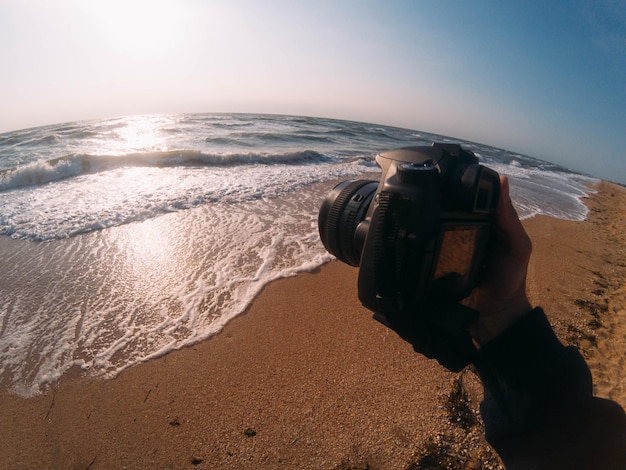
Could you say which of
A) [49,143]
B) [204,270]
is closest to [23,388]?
[204,270]

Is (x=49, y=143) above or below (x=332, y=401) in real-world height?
above

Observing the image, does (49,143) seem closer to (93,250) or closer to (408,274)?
(93,250)

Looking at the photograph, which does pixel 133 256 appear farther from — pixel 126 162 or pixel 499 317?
pixel 126 162

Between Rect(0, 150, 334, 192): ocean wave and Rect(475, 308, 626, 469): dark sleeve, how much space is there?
765 centimetres

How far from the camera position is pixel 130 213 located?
3.93 m

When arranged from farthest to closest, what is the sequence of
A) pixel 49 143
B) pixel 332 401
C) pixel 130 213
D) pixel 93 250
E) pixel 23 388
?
1. pixel 49 143
2. pixel 130 213
3. pixel 93 250
4. pixel 23 388
5. pixel 332 401

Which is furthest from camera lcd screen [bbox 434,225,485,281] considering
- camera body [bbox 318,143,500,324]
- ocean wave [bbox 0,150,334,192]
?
ocean wave [bbox 0,150,334,192]

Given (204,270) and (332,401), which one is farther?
(204,270)

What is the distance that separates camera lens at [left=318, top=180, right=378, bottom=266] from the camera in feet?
4.33

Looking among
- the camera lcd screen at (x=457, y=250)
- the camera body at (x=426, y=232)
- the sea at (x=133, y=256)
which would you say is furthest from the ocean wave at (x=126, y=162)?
the camera lcd screen at (x=457, y=250)

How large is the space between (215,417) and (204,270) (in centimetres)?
144

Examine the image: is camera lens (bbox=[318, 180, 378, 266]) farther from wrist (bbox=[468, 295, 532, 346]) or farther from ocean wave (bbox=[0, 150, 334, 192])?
ocean wave (bbox=[0, 150, 334, 192])

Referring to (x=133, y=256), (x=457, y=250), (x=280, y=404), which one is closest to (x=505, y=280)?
(x=457, y=250)

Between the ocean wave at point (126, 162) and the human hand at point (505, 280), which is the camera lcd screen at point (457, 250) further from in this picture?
the ocean wave at point (126, 162)
